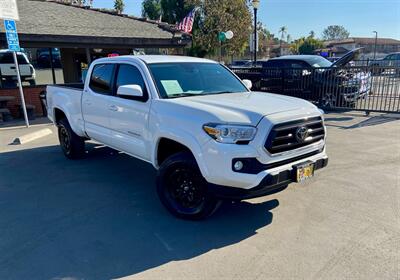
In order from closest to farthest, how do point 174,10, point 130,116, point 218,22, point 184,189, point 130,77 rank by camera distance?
point 184,189, point 130,116, point 130,77, point 218,22, point 174,10

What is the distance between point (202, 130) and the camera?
343 centimetres

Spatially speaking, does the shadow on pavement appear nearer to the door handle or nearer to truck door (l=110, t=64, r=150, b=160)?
truck door (l=110, t=64, r=150, b=160)

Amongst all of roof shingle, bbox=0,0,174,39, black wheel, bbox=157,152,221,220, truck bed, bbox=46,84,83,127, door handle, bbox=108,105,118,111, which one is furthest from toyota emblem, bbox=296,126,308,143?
roof shingle, bbox=0,0,174,39

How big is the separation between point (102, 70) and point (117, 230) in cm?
287

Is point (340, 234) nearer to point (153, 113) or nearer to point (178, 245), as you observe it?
point (178, 245)

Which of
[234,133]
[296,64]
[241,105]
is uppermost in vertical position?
[296,64]

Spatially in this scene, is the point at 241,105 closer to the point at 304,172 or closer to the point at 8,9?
the point at 304,172

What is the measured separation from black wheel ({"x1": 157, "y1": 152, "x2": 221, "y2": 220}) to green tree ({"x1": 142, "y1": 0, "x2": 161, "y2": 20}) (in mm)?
38542

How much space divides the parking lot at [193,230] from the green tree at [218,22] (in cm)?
2968

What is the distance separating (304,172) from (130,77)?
2.76 m

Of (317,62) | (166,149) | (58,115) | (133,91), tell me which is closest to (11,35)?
(58,115)

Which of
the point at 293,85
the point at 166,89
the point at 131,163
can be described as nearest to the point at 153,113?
the point at 166,89

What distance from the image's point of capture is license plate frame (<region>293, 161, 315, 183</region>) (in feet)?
11.5

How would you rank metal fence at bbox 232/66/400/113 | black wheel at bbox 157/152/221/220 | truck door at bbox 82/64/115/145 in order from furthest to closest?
1. metal fence at bbox 232/66/400/113
2. truck door at bbox 82/64/115/145
3. black wheel at bbox 157/152/221/220
